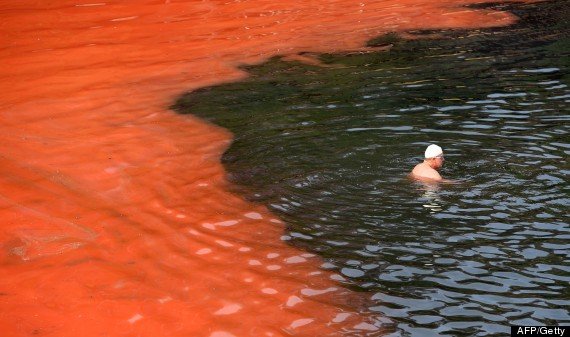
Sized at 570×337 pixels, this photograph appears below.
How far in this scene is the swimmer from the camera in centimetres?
1023

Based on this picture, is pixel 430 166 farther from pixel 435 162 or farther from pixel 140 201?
pixel 140 201

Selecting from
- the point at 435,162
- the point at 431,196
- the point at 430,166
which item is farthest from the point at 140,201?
the point at 435,162

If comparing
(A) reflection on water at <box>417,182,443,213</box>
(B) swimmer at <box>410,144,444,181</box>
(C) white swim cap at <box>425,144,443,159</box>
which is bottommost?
(A) reflection on water at <box>417,182,443,213</box>

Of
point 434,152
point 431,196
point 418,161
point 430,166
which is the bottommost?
point 431,196

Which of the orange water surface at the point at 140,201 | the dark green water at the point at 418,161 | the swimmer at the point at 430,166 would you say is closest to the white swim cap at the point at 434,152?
the swimmer at the point at 430,166

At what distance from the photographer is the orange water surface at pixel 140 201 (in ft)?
24.4

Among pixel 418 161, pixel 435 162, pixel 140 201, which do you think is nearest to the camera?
pixel 140 201

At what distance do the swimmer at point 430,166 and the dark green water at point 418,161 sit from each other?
13 cm

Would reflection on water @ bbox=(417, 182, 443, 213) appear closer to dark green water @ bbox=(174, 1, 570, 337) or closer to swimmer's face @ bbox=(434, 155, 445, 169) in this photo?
dark green water @ bbox=(174, 1, 570, 337)

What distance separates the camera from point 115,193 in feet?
33.1

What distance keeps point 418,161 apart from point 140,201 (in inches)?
153

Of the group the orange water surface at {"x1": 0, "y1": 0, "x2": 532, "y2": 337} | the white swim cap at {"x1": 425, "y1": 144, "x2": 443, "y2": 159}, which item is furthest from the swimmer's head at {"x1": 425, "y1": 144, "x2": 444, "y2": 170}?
the orange water surface at {"x1": 0, "y1": 0, "x2": 532, "y2": 337}

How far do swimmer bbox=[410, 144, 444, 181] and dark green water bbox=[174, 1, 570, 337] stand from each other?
13 centimetres

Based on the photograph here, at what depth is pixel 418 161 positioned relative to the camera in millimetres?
11203
